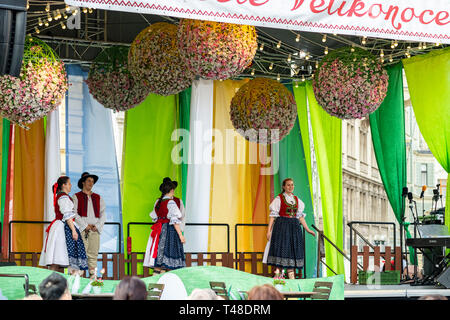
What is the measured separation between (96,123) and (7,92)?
368cm

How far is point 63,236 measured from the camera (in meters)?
7.56

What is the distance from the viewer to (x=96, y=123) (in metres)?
10.2

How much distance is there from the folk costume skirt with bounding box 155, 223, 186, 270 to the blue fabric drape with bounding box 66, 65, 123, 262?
2134mm

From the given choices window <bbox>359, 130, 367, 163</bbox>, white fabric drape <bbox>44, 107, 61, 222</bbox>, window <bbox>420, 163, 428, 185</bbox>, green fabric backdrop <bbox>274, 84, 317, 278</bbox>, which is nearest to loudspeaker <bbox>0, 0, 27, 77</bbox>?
white fabric drape <bbox>44, 107, 61, 222</bbox>

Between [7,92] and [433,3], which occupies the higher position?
[433,3]

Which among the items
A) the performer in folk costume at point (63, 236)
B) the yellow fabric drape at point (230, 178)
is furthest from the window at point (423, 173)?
the performer in folk costume at point (63, 236)

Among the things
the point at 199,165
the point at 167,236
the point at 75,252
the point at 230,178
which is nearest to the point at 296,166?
the point at 230,178

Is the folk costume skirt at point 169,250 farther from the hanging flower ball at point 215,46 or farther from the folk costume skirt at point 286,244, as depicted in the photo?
the hanging flower ball at point 215,46

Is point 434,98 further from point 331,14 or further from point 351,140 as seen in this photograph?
point 351,140

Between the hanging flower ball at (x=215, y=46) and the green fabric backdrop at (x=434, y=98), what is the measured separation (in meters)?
4.16

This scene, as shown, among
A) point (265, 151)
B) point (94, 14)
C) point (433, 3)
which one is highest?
point (94, 14)
